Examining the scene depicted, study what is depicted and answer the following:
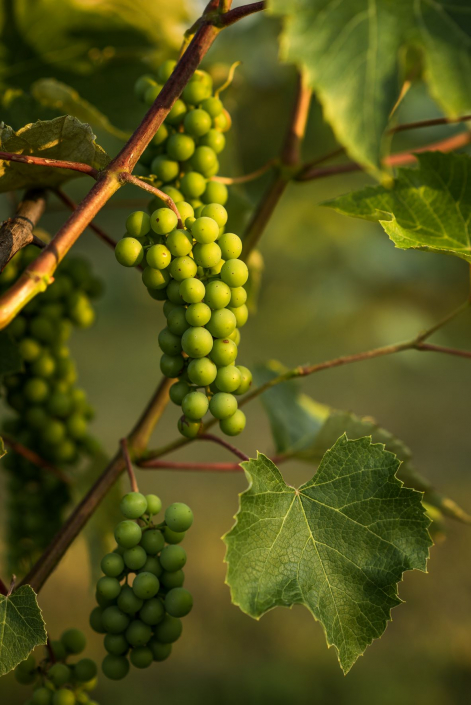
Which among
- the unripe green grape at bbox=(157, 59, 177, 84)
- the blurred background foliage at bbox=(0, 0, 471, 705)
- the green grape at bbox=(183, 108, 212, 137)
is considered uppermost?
the unripe green grape at bbox=(157, 59, 177, 84)

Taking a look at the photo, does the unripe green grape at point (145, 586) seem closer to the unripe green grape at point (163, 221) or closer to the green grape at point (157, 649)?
the green grape at point (157, 649)

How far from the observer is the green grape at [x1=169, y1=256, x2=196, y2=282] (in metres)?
0.47

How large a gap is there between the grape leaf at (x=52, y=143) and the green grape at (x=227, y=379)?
192 millimetres

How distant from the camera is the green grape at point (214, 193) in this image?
0.58 metres

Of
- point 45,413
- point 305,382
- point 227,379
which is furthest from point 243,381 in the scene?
point 305,382

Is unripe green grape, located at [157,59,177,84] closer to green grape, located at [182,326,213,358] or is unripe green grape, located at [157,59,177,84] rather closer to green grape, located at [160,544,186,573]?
green grape, located at [182,326,213,358]

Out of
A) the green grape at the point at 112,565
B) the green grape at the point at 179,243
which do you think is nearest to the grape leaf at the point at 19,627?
the green grape at the point at 112,565

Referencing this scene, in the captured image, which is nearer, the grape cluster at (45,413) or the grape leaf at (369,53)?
the grape leaf at (369,53)

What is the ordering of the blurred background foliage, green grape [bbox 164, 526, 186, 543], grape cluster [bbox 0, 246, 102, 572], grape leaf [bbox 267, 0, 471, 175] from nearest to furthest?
grape leaf [bbox 267, 0, 471, 175], green grape [bbox 164, 526, 186, 543], grape cluster [bbox 0, 246, 102, 572], the blurred background foliage

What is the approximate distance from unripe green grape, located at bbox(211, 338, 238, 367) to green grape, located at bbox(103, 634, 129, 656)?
0.25m

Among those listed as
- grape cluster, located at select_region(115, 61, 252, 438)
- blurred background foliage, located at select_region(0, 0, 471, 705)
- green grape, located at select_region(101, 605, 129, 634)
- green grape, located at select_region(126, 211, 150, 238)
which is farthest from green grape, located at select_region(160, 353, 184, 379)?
blurred background foliage, located at select_region(0, 0, 471, 705)

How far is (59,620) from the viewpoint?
1.90 meters

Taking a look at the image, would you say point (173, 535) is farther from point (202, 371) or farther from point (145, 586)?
point (202, 371)

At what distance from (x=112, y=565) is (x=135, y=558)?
0.02 metres
